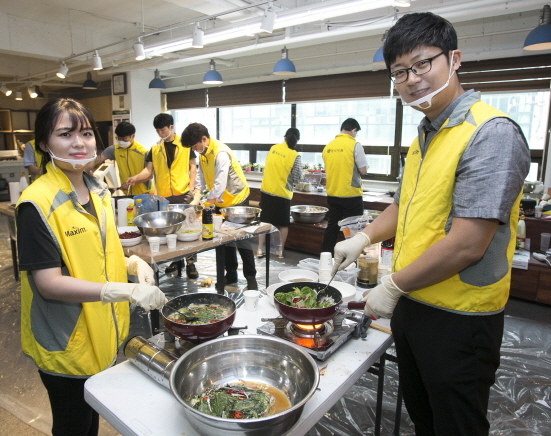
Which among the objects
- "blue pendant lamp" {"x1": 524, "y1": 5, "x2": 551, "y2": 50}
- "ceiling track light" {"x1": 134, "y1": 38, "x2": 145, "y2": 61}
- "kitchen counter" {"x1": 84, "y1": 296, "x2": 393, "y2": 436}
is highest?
"ceiling track light" {"x1": 134, "y1": 38, "x2": 145, "y2": 61}

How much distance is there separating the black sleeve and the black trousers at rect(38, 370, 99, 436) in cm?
42

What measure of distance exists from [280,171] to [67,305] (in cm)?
360

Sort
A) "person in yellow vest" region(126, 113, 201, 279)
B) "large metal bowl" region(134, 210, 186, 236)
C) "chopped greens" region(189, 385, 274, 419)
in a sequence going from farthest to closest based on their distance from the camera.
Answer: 1. "person in yellow vest" region(126, 113, 201, 279)
2. "large metal bowl" region(134, 210, 186, 236)
3. "chopped greens" region(189, 385, 274, 419)

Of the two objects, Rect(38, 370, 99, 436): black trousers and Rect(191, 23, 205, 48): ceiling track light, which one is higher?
Rect(191, 23, 205, 48): ceiling track light

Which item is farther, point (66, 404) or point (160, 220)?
point (160, 220)

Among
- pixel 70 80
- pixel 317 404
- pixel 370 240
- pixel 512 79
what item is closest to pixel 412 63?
pixel 370 240

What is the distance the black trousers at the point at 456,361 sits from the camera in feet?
3.77

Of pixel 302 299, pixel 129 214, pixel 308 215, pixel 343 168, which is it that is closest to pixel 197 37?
pixel 343 168

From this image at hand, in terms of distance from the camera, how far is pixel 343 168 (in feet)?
15.1

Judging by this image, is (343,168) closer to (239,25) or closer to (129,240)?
(239,25)

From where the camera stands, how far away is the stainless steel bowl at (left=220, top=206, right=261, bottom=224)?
3607mm

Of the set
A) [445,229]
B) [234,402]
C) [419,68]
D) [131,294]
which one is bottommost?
[234,402]

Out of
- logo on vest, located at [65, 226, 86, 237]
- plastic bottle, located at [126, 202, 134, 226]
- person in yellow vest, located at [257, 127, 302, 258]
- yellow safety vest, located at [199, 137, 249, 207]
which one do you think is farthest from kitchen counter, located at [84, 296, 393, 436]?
person in yellow vest, located at [257, 127, 302, 258]

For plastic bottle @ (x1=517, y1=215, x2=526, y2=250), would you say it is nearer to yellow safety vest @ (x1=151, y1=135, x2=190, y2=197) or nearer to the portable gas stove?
the portable gas stove
